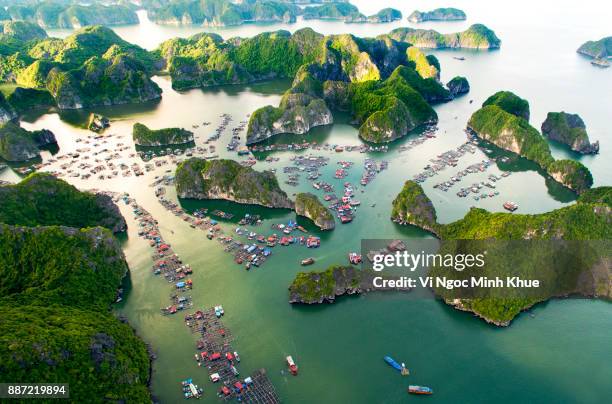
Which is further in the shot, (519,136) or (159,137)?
(159,137)

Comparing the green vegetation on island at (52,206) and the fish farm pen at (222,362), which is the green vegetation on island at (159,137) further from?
the fish farm pen at (222,362)

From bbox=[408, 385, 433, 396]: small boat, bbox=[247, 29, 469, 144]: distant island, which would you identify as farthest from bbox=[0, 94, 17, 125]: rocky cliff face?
bbox=[408, 385, 433, 396]: small boat

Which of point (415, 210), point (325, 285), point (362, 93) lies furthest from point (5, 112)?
point (415, 210)

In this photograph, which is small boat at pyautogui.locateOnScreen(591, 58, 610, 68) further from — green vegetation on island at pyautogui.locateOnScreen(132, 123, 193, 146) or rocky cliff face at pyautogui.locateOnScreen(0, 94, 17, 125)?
rocky cliff face at pyautogui.locateOnScreen(0, 94, 17, 125)

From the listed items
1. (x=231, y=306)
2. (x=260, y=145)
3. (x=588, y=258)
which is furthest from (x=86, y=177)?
(x=588, y=258)

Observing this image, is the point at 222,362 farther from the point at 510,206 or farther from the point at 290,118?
the point at 290,118

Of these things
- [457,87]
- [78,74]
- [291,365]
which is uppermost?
[78,74]

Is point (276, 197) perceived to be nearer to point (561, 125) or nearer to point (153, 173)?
point (153, 173)

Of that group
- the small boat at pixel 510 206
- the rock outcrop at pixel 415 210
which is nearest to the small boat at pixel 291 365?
the rock outcrop at pixel 415 210
